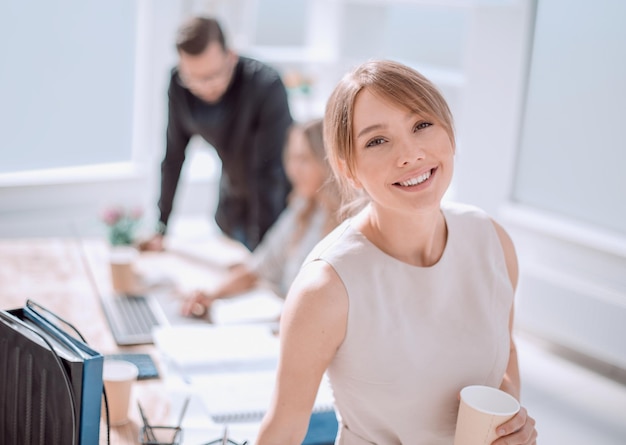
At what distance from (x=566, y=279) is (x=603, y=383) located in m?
0.47

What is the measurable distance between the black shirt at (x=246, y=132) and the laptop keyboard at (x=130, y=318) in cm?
91

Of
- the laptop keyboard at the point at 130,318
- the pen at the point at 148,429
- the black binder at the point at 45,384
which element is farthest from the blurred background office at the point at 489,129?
the black binder at the point at 45,384

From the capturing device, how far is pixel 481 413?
1260 millimetres

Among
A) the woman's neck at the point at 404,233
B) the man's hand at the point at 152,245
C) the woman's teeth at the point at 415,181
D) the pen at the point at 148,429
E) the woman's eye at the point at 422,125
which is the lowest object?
the man's hand at the point at 152,245

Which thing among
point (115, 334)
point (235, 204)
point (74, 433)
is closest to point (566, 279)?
point (235, 204)

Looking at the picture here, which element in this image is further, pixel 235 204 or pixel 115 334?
pixel 235 204

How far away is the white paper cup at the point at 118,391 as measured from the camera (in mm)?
1615

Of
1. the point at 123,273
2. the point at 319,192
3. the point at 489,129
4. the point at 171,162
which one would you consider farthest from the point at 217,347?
the point at 489,129

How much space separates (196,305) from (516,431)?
121cm

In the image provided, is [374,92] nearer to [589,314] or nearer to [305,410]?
[305,410]

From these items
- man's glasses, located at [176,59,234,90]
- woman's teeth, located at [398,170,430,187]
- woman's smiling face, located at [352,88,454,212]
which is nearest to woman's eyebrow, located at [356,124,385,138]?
woman's smiling face, located at [352,88,454,212]

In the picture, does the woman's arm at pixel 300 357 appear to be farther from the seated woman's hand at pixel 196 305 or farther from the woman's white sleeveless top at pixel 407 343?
the seated woman's hand at pixel 196 305

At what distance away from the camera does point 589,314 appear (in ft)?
11.0

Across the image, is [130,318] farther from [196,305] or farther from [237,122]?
[237,122]
